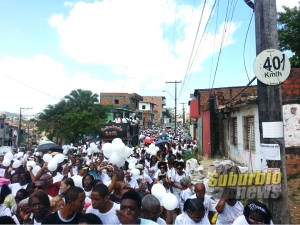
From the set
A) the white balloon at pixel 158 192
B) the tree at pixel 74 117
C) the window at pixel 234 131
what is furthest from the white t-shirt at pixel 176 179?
the tree at pixel 74 117

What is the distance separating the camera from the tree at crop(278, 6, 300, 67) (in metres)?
16.9

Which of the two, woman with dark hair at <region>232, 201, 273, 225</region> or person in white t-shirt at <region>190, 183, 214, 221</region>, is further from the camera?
person in white t-shirt at <region>190, 183, 214, 221</region>

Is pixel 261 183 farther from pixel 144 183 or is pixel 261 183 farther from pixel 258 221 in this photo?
pixel 144 183

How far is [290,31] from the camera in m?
17.3

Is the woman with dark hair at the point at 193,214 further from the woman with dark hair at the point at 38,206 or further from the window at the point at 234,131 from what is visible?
the window at the point at 234,131

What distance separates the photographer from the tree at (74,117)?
Result: 97.0ft

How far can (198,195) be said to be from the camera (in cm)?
361

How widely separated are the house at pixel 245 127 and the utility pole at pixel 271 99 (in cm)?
274

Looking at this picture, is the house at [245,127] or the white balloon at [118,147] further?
the house at [245,127]

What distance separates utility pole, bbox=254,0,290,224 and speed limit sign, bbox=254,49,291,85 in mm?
62

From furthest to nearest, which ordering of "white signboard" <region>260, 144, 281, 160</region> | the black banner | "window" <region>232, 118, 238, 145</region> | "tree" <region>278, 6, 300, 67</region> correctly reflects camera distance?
the black banner < "tree" <region>278, 6, 300, 67</region> < "window" <region>232, 118, 238, 145</region> < "white signboard" <region>260, 144, 281, 160</region>

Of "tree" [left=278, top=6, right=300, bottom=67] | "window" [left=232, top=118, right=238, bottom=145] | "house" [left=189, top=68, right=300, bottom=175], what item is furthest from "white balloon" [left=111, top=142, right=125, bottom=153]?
"tree" [left=278, top=6, right=300, bottom=67]

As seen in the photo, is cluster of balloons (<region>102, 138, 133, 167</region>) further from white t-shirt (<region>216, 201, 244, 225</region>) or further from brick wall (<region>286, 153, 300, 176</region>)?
brick wall (<region>286, 153, 300, 176</region>)

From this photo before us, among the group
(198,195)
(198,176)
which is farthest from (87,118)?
(198,195)
